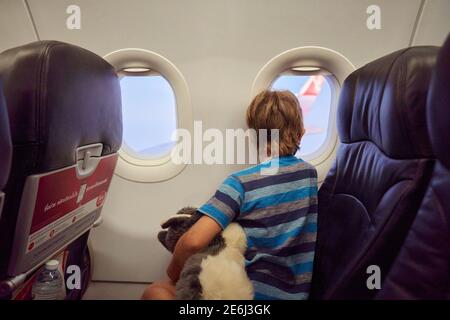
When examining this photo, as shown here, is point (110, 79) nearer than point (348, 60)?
Yes

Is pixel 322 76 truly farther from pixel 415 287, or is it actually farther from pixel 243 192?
pixel 415 287

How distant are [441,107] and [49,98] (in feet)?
2.72

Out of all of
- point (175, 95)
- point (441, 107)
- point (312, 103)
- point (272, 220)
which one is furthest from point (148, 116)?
point (441, 107)

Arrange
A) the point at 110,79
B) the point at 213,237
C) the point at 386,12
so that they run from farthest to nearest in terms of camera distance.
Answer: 1. the point at 386,12
2. the point at 110,79
3. the point at 213,237

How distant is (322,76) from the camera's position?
1.61 metres

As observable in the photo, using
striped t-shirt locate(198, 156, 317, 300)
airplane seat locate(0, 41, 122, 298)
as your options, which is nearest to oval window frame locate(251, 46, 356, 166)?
striped t-shirt locate(198, 156, 317, 300)

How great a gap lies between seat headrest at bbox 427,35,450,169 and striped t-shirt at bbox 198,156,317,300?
49cm

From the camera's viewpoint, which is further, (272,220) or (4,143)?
(272,220)

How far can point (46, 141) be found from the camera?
0.73m

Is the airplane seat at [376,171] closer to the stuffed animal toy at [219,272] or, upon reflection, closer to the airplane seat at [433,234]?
the airplane seat at [433,234]

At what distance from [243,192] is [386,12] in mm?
1182

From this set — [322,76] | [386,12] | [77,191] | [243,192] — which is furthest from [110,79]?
[386,12]

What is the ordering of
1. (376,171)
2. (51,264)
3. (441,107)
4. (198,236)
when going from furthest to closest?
(51,264) < (198,236) < (376,171) < (441,107)

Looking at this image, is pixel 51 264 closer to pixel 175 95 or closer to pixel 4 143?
pixel 4 143
